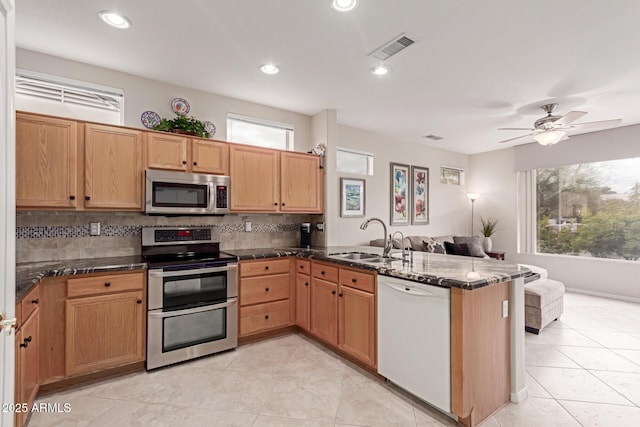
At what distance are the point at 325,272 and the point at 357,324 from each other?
61 centimetres

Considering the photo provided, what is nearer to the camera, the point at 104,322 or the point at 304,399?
the point at 304,399

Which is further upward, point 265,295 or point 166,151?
point 166,151

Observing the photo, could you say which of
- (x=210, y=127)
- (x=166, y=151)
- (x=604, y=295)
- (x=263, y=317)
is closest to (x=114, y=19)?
(x=166, y=151)

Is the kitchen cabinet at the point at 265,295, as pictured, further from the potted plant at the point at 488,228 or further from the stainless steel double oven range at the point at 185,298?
the potted plant at the point at 488,228

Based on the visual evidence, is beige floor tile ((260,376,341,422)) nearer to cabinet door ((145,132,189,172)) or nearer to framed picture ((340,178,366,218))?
cabinet door ((145,132,189,172))

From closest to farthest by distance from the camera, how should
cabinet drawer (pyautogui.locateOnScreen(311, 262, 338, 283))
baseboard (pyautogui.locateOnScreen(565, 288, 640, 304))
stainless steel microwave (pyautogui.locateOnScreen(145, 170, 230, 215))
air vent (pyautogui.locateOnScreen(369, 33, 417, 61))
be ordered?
air vent (pyautogui.locateOnScreen(369, 33, 417, 61))
stainless steel microwave (pyautogui.locateOnScreen(145, 170, 230, 215))
cabinet drawer (pyautogui.locateOnScreen(311, 262, 338, 283))
baseboard (pyautogui.locateOnScreen(565, 288, 640, 304))

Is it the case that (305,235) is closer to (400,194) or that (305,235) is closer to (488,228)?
(400,194)

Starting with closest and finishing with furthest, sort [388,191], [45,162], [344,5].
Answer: [344,5] → [45,162] → [388,191]

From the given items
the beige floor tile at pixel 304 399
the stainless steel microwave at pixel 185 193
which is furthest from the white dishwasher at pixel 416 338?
the stainless steel microwave at pixel 185 193

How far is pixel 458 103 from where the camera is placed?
12.6 ft

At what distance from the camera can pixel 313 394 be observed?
2312 millimetres

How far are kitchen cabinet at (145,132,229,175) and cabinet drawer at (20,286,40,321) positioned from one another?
129 centimetres

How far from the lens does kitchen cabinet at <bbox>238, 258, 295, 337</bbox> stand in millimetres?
3162

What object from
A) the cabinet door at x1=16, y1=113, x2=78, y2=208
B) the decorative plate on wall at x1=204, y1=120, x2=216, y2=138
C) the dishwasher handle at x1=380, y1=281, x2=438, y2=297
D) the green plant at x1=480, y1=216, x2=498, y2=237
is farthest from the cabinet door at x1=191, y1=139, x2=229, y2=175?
the green plant at x1=480, y1=216, x2=498, y2=237
